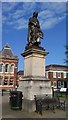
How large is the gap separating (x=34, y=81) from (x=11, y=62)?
3547 cm

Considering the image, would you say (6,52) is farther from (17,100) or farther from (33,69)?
(17,100)

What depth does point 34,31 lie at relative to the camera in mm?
11156

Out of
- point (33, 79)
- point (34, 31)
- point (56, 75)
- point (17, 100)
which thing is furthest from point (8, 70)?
point (33, 79)

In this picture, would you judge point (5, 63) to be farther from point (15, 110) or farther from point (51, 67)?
point (15, 110)

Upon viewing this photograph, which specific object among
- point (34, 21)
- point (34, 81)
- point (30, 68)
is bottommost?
point (34, 81)

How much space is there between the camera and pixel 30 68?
10477 mm

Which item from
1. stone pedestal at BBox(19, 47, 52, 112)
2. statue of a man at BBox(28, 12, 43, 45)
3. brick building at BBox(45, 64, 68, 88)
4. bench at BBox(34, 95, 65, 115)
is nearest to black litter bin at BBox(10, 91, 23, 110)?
stone pedestal at BBox(19, 47, 52, 112)

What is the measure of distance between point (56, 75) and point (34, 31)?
154 ft

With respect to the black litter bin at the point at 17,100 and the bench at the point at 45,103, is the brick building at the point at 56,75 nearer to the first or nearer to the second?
the black litter bin at the point at 17,100

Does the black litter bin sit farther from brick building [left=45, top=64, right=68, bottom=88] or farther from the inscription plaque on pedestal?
brick building [left=45, top=64, right=68, bottom=88]

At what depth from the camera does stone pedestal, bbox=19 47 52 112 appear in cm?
973

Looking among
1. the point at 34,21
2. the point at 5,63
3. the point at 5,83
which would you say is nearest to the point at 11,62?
the point at 5,63

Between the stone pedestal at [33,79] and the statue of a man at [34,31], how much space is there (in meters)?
0.72

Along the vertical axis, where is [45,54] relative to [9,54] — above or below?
below
